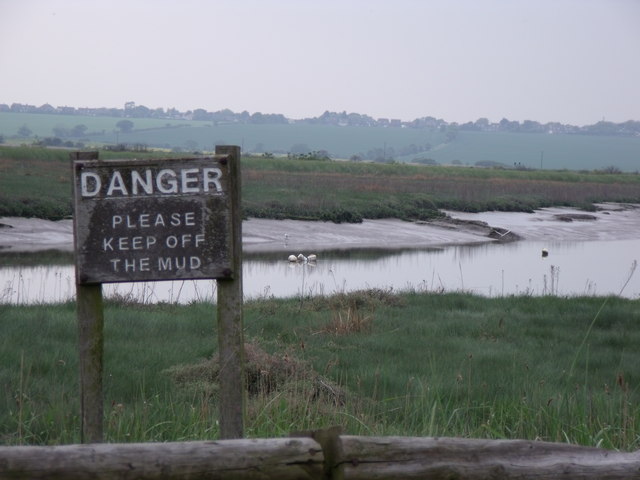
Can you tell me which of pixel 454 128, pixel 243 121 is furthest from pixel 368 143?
pixel 454 128

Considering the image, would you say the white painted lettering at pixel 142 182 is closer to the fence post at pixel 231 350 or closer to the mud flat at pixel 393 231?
the fence post at pixel 231 350

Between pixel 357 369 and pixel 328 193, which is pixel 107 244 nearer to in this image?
pixel 357 369

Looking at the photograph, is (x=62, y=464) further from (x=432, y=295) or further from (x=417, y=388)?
(x=432, y=295)

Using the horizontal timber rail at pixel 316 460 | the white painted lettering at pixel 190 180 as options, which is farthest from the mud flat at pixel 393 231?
the horizontal timber rail at pixel 316 460

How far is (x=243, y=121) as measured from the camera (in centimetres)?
15612

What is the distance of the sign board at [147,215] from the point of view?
450 centimetres

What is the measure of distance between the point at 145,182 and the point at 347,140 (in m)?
146

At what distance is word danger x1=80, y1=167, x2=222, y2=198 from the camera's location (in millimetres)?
4496

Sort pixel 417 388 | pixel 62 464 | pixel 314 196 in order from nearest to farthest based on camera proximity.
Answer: pixel 62 464
pixel 417 388
pixel 314 196

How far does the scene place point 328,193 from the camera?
38.6 meters

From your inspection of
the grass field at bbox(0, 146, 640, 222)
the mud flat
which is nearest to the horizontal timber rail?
the grass field at bbox(0, 146, 640, 222)

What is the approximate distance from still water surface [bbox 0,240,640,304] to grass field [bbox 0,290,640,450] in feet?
5.42

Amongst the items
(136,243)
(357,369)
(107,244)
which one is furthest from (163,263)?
(357,369)

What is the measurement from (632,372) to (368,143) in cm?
14054
